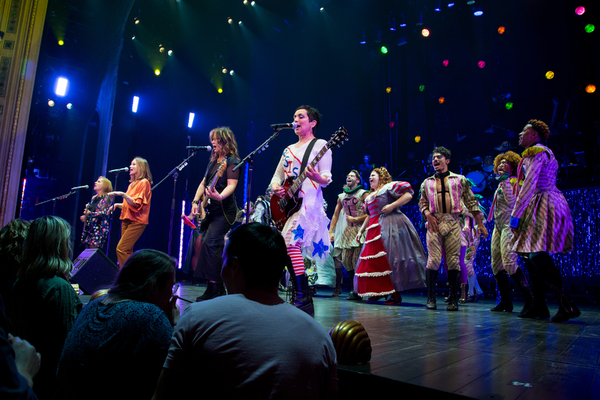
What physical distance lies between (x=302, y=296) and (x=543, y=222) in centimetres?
239

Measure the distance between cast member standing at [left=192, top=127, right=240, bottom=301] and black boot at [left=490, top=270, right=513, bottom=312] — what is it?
11.3 feet

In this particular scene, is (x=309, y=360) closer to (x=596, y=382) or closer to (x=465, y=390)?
(x=465, y=390)

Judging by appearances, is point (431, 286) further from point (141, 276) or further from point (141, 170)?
point (141, 170)

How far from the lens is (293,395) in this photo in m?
1.09

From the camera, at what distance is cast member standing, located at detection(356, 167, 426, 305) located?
5773 millimetres

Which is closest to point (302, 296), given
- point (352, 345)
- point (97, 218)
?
point (352, 345)

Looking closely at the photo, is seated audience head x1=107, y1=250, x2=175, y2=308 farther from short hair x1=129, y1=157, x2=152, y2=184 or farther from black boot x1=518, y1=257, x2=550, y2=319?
short hair x1=129, y1=157, x2=152, y2=184

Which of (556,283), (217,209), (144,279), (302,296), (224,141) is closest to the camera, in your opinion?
(144,279)

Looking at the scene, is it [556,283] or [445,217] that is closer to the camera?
[556,283]

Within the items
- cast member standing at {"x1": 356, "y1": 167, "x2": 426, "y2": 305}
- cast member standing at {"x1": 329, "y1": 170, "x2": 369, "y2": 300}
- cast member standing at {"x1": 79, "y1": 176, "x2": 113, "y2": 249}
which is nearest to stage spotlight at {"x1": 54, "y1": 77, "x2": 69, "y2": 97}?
cast member standing at {"x1": 79, "y1": 176, "x2": 113, "y2": 249}

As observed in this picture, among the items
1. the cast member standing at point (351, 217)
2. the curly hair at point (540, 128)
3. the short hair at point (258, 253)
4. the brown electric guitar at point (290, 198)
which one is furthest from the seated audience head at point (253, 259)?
the cast member standing at point (351, 217)

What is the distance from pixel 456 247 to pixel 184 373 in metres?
4.47

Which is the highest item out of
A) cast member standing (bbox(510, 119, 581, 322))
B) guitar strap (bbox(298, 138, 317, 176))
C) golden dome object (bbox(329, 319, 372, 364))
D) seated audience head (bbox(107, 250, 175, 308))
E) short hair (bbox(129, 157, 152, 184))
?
short hair (bbox(129, 157, 152, 184))

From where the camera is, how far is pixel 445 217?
5.02 meters
